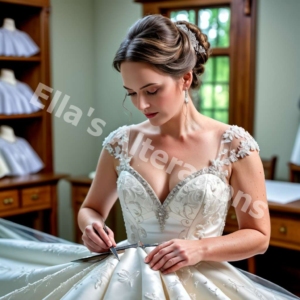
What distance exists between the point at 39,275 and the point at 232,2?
7.19 feet

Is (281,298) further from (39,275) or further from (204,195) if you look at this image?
(39,275)

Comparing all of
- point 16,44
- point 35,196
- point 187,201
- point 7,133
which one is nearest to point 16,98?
point 7,133

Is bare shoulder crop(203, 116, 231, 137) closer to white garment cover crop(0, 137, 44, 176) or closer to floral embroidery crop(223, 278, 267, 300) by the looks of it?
floral embroidery crop(223, 278, 267, 300)

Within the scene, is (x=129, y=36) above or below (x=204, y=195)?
above

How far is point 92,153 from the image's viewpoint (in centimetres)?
433

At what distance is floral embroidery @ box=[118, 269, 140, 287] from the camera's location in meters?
1.31

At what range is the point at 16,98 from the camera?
3.42 m

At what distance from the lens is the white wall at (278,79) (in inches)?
120

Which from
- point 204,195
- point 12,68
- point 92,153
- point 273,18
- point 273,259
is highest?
point 273,18

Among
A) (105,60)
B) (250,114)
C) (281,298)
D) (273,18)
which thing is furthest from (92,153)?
(281,298)

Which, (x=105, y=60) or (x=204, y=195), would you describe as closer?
(x=204, y=195)

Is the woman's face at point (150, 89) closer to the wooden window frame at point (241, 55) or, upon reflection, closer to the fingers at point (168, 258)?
the fingers at point (168, 258)

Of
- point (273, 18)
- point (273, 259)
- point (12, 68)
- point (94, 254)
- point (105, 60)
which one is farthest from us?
point (105, 60)

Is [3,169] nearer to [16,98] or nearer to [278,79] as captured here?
[16,98]
